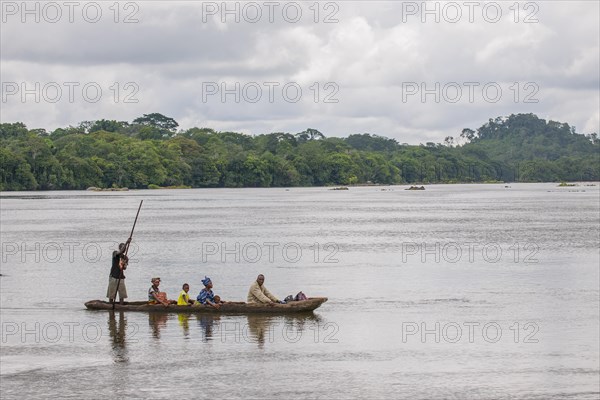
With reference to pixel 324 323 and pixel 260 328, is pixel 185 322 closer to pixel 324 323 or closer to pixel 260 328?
pixel 260 328

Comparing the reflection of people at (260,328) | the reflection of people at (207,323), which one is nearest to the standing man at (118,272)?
the reflection of people at (207,323)

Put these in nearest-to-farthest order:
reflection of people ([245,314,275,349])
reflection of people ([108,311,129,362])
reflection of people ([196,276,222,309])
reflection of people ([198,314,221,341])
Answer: reflection of people ([108,311,129,362])
reflection of people ([245,314,275,349])
reflection of people ([198,314,221,341])
reflection of people ([196,276,222,309])

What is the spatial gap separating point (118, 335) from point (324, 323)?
702cm

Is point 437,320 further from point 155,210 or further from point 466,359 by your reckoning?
point 155,210

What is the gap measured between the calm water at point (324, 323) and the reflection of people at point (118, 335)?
65 mm

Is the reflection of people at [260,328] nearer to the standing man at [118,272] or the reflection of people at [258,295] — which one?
the reflection of people at [258,295]

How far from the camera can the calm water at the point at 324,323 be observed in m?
→ 24.2

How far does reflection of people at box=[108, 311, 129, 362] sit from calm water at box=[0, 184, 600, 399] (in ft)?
0.21

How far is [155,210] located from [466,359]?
10352 centimetres

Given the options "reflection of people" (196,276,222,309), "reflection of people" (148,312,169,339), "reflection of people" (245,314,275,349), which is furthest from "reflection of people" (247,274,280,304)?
"reflection of people" (148,312,169,339)

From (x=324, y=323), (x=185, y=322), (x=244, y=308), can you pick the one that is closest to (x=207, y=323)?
(x=185, y=322)

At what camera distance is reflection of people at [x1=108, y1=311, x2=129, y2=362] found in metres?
27.6

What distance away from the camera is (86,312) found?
36281 mm

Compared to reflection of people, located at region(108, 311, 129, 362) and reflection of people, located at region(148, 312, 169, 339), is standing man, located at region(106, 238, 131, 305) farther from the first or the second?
reflection of people, located at region(148, 312, 169, 339)
